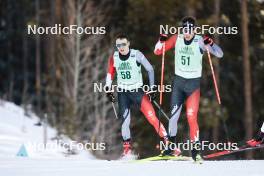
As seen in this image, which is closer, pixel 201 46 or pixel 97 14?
pixel 201 46

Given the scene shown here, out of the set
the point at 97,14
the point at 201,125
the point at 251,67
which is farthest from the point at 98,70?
the point at 251,67

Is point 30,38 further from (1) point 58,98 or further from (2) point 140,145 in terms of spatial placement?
(2) point 140,145

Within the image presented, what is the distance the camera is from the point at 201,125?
2388cm

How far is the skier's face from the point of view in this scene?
1111cm

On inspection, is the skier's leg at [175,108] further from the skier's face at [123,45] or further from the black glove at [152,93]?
the skier's face at [123,45]

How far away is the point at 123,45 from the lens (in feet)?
36.5

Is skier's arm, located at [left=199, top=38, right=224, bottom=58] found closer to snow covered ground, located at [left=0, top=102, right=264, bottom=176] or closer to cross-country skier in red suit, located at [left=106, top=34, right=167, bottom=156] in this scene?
cross-country skier in red suit, located at [left=106, top=34, right=167, bottom=156]

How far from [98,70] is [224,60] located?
557 cm

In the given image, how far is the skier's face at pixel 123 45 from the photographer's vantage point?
36.4ft

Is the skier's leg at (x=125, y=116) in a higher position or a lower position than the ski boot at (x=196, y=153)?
higher

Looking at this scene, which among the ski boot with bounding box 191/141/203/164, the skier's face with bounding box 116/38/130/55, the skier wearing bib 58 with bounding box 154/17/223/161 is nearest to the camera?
the ski boot with bounding box 191/141/203/164

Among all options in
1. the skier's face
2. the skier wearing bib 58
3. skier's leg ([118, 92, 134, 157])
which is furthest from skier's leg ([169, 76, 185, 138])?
the skier's face

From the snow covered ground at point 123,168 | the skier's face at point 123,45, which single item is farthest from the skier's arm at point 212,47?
the snow covered ground at point 123,168

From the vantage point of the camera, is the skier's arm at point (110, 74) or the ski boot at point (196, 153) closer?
the ski boot at point (196, 153)
